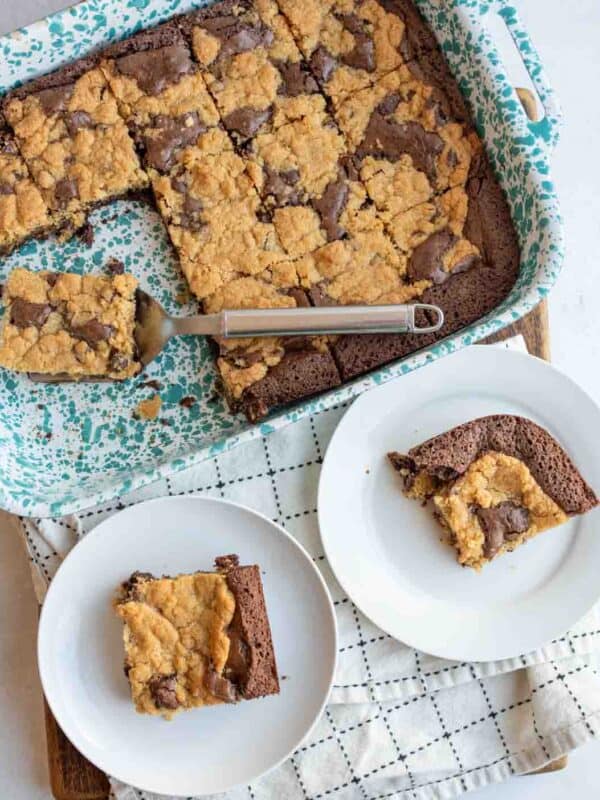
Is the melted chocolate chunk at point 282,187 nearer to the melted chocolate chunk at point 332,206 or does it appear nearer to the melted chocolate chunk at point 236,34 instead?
the melted chocolate chunk at point 332,206

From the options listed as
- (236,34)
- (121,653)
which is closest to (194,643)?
(121,653)

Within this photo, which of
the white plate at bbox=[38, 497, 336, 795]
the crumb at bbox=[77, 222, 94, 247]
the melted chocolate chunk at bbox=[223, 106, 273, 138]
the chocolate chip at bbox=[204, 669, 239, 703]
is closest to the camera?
the chocolate chip at bbox=[204, 669, 239, 703]

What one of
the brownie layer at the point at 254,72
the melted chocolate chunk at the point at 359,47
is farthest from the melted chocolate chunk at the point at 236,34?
the melted chocolate chunk at the point at 359,47

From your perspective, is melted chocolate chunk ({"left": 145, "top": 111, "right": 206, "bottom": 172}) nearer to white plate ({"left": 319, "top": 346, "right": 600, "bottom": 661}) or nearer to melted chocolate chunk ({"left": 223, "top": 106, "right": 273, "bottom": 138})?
melted chocolate chunk ({"left": 223, "top": 106, "right": 273, "bottom": 138})

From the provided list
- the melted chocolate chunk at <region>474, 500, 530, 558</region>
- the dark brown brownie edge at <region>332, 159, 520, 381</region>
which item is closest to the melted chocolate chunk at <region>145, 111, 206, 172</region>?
the dark brown brownie edge at <region>332, 159, 520, 381</region>

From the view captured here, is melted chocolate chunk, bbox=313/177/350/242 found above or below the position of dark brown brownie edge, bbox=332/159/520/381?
above

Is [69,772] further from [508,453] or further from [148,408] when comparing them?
[508,453]
